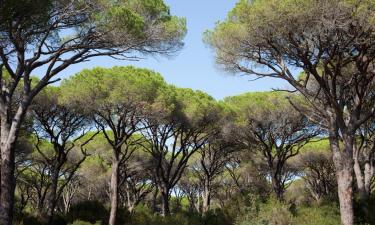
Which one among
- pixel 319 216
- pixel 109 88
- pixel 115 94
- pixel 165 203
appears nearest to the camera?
pixel 319 216

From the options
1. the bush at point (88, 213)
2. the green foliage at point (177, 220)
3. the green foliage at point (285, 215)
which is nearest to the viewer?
the green foliage at point (285, 215)

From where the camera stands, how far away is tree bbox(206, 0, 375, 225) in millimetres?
11086

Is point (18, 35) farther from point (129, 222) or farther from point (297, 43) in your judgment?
point (129, 222)

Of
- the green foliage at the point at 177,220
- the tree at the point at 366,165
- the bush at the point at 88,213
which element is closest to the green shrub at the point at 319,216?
the tree at the point at 366,165

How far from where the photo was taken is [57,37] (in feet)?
38.2

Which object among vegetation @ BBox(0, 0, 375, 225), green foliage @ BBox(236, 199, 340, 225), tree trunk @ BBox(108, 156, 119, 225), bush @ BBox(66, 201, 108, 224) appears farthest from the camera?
bush @ BBox(66, 201, 108, 224)

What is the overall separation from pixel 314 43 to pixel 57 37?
7439 mm

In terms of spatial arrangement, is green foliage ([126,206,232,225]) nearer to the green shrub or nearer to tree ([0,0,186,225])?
the green shrub

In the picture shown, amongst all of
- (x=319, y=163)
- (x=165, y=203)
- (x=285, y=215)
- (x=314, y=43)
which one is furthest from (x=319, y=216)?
(x=319, y=163)

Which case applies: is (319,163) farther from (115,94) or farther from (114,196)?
(115,94)

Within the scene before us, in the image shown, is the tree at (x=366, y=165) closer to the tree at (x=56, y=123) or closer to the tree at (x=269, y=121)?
the tree at (x=269, y=121)

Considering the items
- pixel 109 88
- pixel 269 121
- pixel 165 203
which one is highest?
pixel 109 88

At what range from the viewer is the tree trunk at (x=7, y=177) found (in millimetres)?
9156

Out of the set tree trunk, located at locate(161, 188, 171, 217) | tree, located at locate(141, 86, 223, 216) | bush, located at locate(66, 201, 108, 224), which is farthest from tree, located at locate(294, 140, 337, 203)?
bush, located at locate(66, 201, 108, 224)
